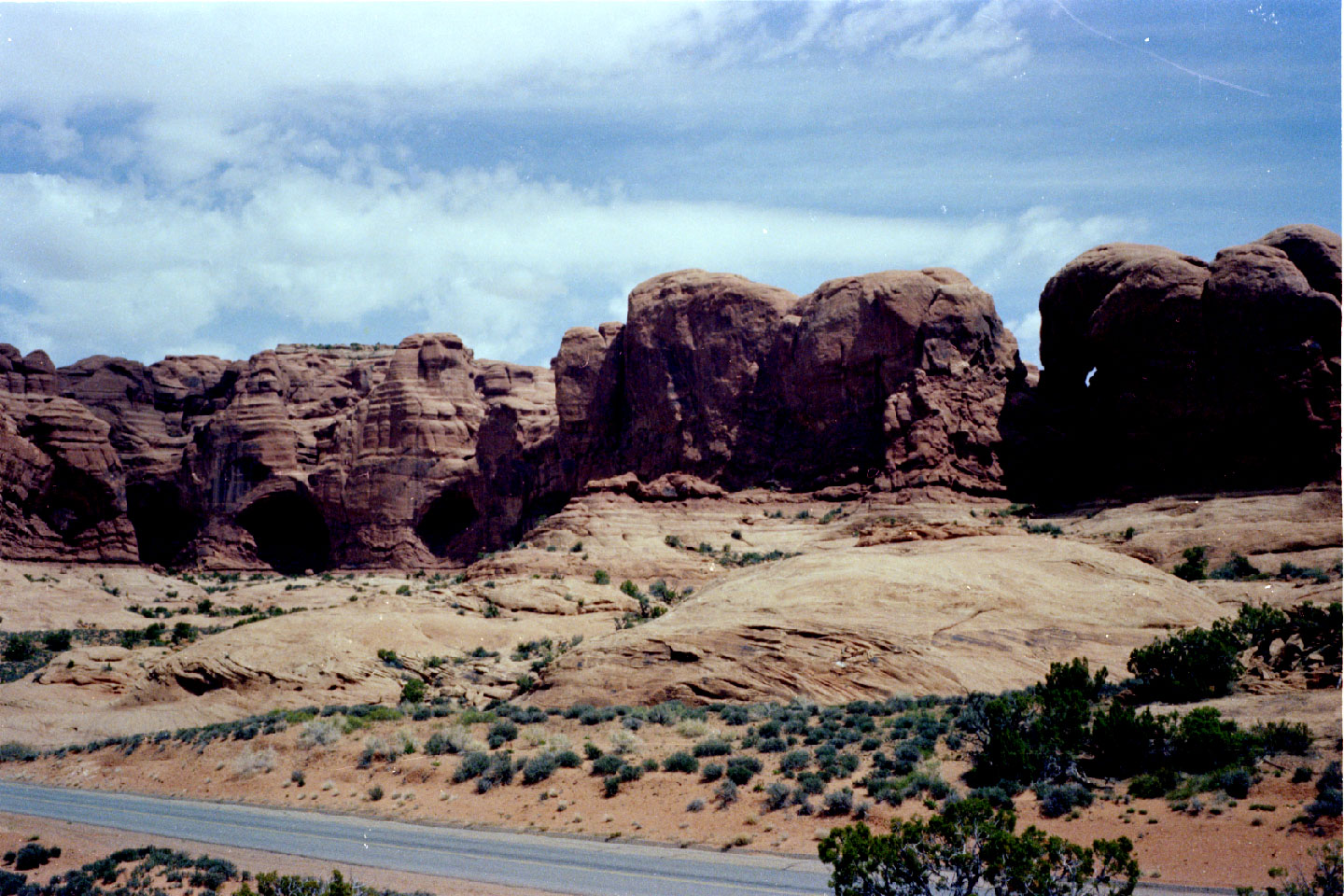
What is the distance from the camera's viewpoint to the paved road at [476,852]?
14.4 meters

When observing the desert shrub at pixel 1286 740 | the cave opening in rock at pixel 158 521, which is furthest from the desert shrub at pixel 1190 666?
the cave opening in rock at pixel 158 521

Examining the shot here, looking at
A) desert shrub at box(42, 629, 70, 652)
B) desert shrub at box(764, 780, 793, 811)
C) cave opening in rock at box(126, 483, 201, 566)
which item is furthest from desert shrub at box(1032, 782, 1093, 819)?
cave opening in rock at box(126, 483, 201, 566)

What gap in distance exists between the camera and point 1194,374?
47719mm

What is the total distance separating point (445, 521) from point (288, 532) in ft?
41.1

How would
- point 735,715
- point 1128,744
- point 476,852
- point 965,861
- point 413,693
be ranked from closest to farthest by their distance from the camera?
1. point 965,861
2. point 476,852
3. point 1128,744
4. point 735,715
5. point 413,693

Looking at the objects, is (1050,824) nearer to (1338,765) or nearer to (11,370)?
(1338,765)

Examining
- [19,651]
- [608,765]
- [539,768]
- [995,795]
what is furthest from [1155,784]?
[19,651]

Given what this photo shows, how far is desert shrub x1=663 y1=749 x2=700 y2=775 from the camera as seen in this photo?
19.9 m

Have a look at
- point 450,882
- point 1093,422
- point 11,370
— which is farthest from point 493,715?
point 11,370

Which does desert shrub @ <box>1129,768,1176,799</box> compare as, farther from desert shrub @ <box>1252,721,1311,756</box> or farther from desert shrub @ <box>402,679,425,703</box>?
desert shrub @ <box>402,679,425,703</box>

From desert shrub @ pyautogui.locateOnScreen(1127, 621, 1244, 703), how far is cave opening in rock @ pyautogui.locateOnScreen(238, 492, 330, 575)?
216ft

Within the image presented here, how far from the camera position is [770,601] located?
28.1m

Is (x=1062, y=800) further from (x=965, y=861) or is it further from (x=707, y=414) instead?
(x=707, y=414)

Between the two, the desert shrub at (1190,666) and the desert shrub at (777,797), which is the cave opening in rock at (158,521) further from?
the desert shrub at (1190,666)
